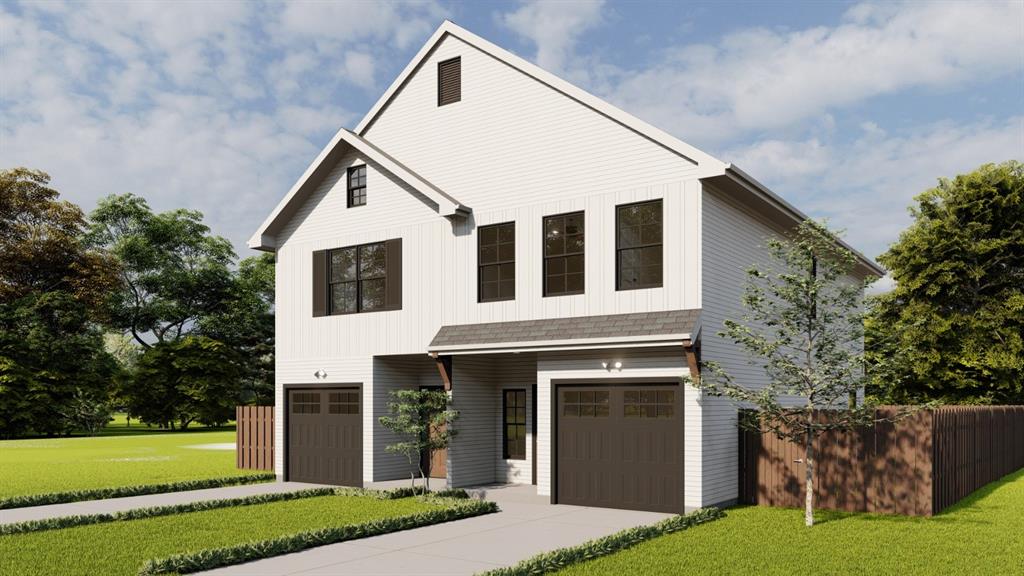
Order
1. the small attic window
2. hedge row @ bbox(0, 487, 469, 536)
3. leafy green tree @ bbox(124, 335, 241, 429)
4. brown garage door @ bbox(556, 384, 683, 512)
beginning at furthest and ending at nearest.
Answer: leafy green tree @ bbox(124, 335, 241, 429), the small attic window, brown garage door @ bbox(556, 384, 683, 512), hedge row @ bbox(0, 487, 469, 536)

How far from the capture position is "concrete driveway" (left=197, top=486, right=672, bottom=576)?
34.0 ft

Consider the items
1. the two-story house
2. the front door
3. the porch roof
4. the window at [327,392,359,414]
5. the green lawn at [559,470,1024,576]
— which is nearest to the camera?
the green lawn at [559,470,1024,576]

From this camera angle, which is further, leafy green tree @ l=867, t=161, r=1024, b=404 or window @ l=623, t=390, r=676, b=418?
leafy green tree @ l=867, t=161, r=1024, b=404

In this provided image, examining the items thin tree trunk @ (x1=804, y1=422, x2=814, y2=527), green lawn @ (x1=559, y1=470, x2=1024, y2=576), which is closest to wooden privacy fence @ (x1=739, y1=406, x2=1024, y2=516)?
green lawn @ (x1=559, y1=470, x2=1024, y2=576)

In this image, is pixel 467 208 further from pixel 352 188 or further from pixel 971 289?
pixel 971 289

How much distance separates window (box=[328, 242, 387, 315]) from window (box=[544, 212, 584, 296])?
453 cm

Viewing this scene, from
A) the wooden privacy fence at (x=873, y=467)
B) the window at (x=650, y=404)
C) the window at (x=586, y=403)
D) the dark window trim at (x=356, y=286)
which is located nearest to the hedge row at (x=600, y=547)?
the window at (x=650, y=404)

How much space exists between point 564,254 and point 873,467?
6.91 meters

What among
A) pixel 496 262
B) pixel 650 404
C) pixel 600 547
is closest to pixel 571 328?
pixel 650 404

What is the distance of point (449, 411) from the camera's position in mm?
17625

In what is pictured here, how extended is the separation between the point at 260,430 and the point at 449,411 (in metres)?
8.51

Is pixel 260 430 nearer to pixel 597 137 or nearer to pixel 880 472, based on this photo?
pixel 597 137

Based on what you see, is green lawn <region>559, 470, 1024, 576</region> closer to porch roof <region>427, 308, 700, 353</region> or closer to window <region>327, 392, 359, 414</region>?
porch roof <region>427, 308, 700, 353</region>

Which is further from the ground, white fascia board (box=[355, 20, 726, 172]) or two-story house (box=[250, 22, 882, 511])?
white fascia board (box=[355, 20, 726, 172])
